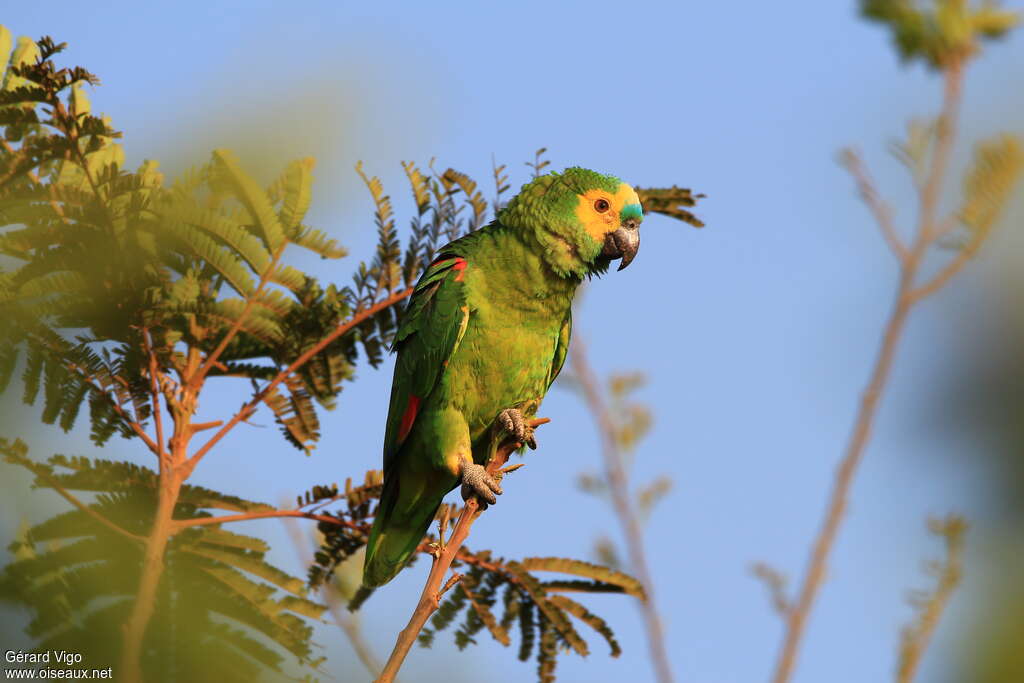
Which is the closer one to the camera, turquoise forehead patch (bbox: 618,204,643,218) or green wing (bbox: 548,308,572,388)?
turquoise forehead patch (bbox: 618,204,643,218)

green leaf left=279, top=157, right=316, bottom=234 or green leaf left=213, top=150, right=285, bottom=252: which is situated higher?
green leaf left=279, top=157, right=316, bottom=234

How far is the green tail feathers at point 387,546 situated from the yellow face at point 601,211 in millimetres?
1646

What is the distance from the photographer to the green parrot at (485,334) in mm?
4527

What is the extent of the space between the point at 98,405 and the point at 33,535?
2.50 metres

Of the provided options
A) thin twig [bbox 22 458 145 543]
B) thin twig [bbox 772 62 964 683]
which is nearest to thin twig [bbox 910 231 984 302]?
thin twig [bbox 772 62 964 683]

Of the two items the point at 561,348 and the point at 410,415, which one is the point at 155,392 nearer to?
the point at 410,415

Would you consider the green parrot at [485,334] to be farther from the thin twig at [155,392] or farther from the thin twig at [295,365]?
the thin twig at [155,392]

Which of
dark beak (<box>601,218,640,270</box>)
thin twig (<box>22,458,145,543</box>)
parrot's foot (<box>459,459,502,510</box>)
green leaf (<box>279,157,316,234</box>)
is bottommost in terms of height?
thin twig (<box>22,458,145,543</box>)

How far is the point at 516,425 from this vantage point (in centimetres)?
431

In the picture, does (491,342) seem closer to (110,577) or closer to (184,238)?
(184,238)

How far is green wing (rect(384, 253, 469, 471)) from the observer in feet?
14.5

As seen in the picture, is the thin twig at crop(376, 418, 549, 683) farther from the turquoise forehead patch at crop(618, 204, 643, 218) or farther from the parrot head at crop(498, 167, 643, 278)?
the turquoise forehead patch at crop(618, 204, 643, 218)

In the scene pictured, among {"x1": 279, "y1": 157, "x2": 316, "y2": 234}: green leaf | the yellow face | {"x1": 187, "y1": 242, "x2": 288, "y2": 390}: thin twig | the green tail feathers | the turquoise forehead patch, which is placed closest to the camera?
{"x1": 279, "y1": 157, "x2": 316, "y2": 234}: green leaf

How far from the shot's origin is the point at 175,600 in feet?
4.69
